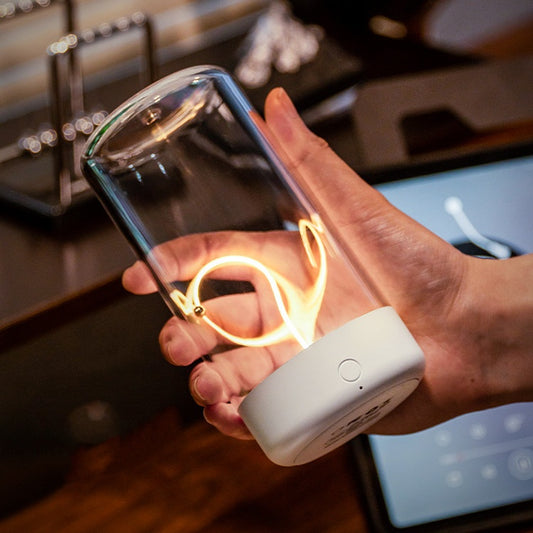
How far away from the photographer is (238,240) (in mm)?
440

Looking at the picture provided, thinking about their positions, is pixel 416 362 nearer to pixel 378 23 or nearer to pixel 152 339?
pixel 152 339

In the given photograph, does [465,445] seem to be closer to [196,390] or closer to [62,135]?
[196,390]

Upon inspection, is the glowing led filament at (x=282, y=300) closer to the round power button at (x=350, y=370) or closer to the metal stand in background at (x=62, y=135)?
the round power button at (x=350, y=370)

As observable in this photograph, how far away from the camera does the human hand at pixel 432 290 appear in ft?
1.65

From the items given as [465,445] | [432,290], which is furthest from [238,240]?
[465,445]

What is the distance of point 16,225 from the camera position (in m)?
0.61

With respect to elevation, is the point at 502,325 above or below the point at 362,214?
below

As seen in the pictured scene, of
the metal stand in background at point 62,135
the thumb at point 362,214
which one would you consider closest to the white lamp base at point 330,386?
the thumb at point 362,214

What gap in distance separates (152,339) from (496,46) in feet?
1.96

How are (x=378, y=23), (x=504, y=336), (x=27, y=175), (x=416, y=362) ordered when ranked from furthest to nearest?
1. (x=378, y=23)
2. (x=27, y=175)
3. (x=504, y=336)
4. (x=416, y=362)

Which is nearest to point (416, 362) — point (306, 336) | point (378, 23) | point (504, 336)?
point (306, 336)

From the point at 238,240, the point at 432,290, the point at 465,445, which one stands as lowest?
the point at 465,445

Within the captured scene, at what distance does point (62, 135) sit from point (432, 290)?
13.1 inches

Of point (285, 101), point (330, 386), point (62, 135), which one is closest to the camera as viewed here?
point (330, 386)
